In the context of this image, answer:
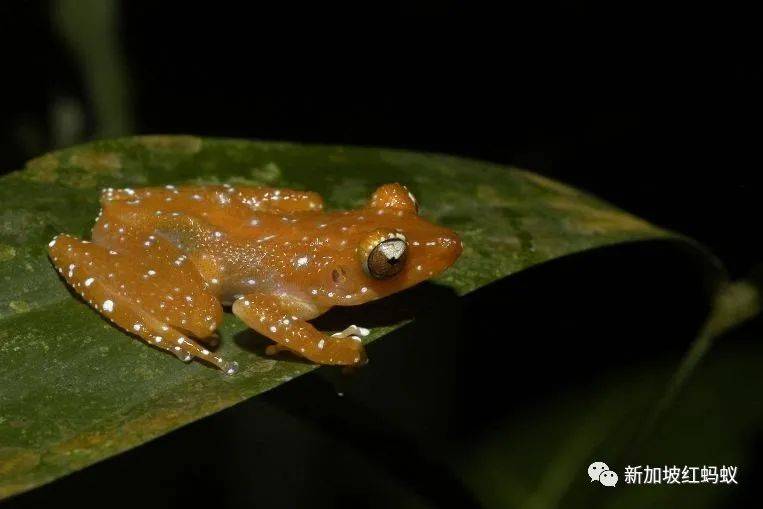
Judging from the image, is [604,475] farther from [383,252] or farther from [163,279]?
[163,279]

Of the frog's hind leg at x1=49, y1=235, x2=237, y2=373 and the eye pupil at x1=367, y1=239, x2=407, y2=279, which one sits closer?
the frog's hind leg at x1=49, y1=235, x2=237, y2=373

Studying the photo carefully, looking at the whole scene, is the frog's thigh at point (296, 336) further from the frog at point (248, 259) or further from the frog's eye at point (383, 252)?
the frog's eye at point (383, 252)

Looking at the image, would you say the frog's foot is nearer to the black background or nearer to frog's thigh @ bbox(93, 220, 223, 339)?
frog's thigh @ bbox(93, 220, 223, 339)

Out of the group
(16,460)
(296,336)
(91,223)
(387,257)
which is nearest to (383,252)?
(387,257)

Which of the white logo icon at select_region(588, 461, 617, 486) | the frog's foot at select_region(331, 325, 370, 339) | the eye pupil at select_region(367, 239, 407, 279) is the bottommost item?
the white logo icon at select_region(588, 461, 617, 486)

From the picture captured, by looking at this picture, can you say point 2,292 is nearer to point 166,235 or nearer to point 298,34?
point 166,235

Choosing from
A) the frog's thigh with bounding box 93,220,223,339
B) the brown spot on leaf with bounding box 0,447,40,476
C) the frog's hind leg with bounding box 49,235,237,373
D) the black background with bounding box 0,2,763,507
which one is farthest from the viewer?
the black background with bounding box 0,2,763,507

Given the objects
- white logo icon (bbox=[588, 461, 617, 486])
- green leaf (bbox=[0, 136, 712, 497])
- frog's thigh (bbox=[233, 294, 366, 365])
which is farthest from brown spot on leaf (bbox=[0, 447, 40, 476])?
white logo icon (bbox=[588, 461, 617, 486])
